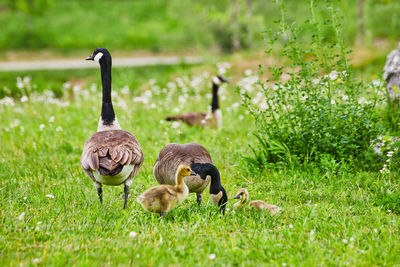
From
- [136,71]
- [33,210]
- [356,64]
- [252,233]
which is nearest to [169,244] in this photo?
[252,233]

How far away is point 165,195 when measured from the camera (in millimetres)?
4391

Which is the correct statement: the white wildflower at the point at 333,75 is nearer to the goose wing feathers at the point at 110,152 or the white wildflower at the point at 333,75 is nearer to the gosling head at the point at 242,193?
the gosling head at the point at 242,193

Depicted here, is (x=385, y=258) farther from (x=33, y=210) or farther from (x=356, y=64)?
(x=356, y=64)

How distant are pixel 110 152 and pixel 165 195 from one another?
0.76 m

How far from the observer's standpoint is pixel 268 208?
475 centimetres

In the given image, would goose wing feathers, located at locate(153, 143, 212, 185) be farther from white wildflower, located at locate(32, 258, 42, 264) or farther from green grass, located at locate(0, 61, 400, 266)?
white wildflower, located at locate(32, 258, 42, 264)

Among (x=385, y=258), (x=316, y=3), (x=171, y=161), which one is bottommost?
(x=385, y=258)

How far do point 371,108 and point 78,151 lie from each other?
4902 mm

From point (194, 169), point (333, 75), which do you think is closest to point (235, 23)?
Result: point (333, 75)

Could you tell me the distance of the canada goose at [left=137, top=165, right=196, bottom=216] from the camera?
4367 millimetres

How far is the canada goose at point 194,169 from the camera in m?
4.68

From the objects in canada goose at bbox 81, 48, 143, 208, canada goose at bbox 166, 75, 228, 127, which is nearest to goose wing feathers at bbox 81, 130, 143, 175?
canada goose at bbox 81, 48, 143, 208

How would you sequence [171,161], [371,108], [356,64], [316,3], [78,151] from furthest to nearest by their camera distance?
[356,64], [78,151], [371,108], [316,3], [171,161]

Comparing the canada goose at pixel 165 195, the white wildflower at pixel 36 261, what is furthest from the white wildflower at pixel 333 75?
the white wildflower at pixel 36 261
